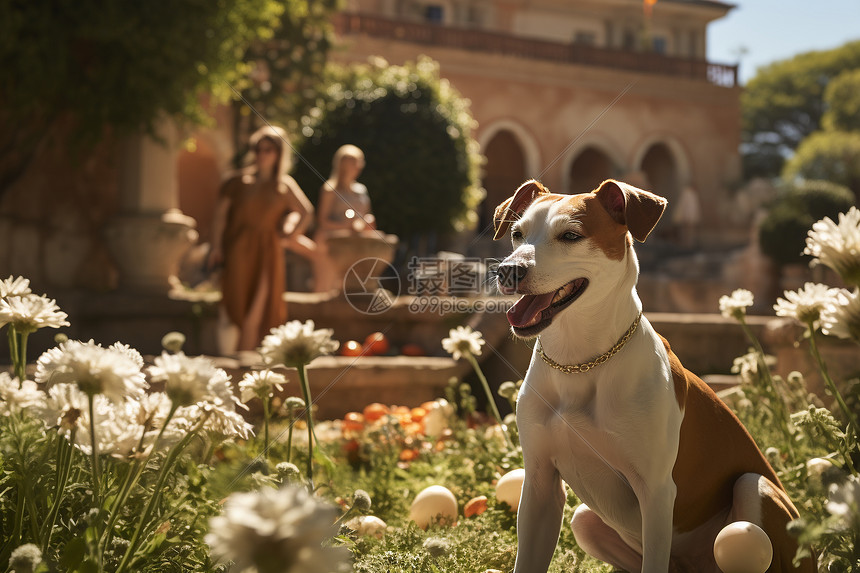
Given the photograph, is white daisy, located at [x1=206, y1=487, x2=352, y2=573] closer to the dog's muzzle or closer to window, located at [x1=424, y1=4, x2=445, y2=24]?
the dog's muzzle

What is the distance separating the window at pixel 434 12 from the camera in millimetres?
26516

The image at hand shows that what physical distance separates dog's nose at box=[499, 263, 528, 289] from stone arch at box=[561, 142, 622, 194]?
21535 mm

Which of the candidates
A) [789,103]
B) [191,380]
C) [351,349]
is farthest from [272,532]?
[789,103]

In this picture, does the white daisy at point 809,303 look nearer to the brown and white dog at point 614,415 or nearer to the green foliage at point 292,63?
the brown and white dog at point 614,415

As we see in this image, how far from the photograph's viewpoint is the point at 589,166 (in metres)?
26.2

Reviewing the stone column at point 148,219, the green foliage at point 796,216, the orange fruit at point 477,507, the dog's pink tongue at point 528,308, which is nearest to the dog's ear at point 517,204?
the dog's pink tongue at point 528,308

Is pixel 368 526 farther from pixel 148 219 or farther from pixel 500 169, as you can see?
pixel 500 169

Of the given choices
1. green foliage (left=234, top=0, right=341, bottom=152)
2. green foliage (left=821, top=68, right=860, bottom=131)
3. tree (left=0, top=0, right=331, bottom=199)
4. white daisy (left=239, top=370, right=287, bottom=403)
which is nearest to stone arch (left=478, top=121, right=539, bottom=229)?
green foliage (left=234, top=0, right=341, bottom=152)

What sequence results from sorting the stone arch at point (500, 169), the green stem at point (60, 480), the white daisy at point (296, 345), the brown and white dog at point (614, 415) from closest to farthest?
the green stem at point (60, 480) → the brown and white dog at point (614, 415) → the white daisy at point (296, 345) → the stone arch at point (500, 169)

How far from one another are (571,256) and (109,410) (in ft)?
3.72

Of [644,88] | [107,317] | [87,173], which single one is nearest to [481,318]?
[107,317]

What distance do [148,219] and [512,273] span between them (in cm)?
705

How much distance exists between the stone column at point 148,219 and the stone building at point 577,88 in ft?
40.2

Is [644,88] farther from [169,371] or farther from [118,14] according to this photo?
[169,371]
